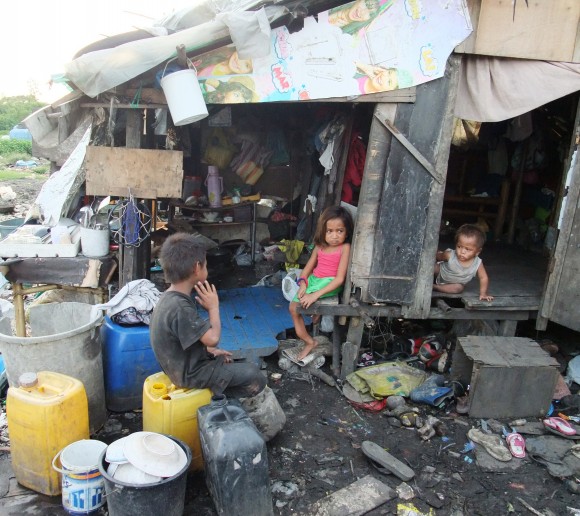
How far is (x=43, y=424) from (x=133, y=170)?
2629 millimetres

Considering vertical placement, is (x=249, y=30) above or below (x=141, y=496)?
above

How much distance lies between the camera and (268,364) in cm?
527

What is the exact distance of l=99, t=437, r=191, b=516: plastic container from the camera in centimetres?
269

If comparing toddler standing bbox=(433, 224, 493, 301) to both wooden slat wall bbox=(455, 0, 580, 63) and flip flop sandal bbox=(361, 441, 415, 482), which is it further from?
flip flop sandal bbox=(361, 441, 415, 482)

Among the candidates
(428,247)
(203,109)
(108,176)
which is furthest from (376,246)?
(108,176)

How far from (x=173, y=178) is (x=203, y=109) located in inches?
38.0

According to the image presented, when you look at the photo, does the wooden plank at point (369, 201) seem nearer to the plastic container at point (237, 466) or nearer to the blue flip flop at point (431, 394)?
the blue flip flop at point (431, 394)

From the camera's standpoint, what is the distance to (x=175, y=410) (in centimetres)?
329

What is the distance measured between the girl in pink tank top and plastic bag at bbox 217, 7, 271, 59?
70.2 inches

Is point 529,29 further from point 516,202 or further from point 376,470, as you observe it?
point 516,202

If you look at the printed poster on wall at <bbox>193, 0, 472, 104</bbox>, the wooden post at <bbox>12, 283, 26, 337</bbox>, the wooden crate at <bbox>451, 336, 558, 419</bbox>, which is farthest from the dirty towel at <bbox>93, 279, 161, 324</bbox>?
the wooden crate at <bbox>451, 336, 558, 419</bbox>

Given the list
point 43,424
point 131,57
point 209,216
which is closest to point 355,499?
point 43,424

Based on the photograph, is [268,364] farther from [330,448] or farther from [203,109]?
[203,109]

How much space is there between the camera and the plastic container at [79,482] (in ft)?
9.80
